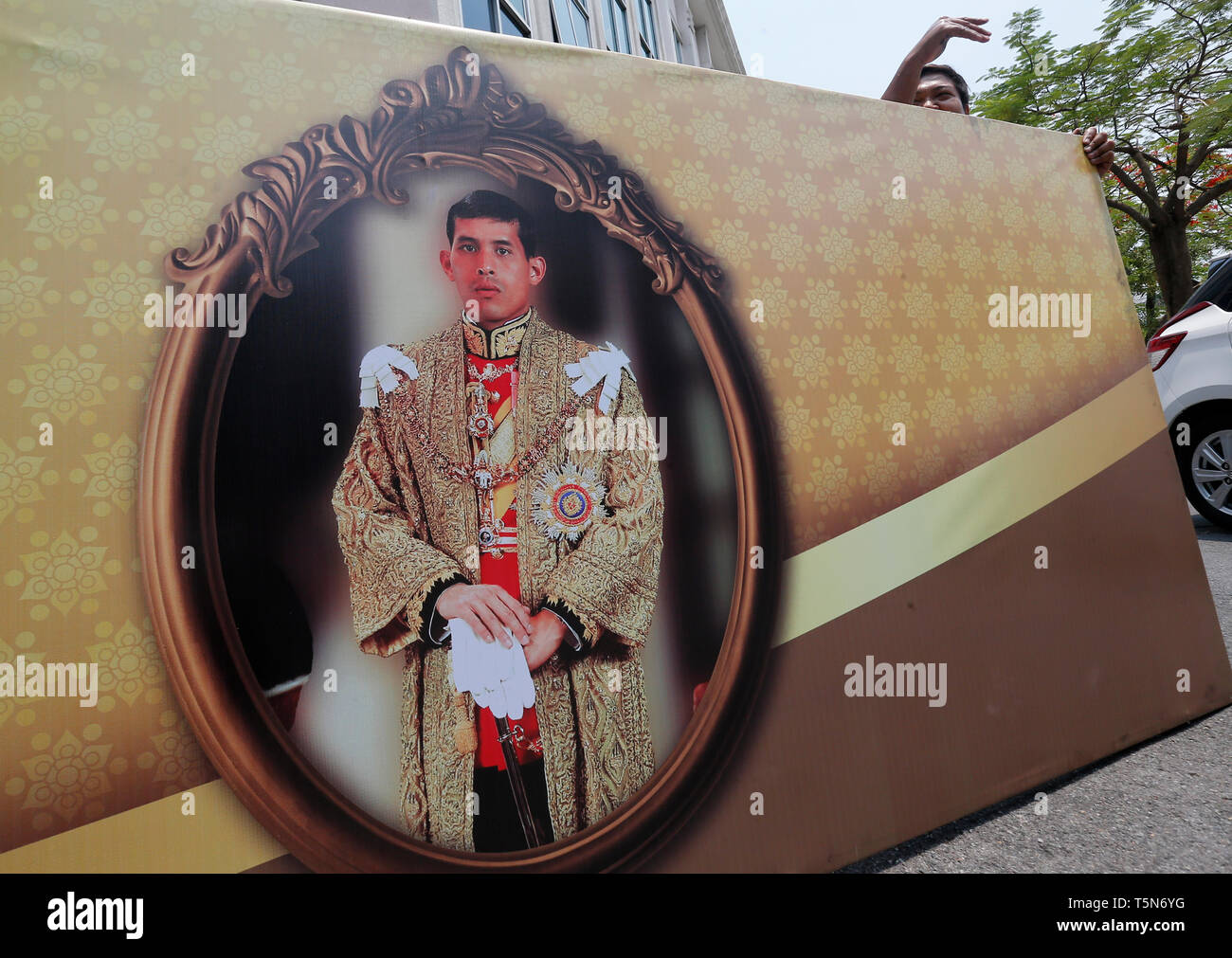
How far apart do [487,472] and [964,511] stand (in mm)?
1378

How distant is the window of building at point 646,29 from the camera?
35.3 ft

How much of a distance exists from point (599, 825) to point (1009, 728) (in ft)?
3.99

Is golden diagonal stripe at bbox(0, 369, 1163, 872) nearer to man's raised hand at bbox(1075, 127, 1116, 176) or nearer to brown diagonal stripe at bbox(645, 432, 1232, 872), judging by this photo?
brown diagonal stripe at bbox(645, 432, 1232, 872)

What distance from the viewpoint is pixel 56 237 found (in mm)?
1340

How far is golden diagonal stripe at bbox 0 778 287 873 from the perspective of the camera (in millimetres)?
1251

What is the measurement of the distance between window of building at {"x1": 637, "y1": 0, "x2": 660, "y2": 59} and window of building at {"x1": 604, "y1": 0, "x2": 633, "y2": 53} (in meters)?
0.76

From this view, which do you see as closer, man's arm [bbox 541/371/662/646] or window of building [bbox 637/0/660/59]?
man's arm [bbox 541/371/662/646]

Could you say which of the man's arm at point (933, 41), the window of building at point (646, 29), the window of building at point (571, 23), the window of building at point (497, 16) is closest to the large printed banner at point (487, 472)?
the man's arm at point (933, 41)

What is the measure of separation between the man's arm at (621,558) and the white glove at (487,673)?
0.15 meters

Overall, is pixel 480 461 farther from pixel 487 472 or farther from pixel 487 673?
pixel 487 673

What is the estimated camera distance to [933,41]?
2602mm

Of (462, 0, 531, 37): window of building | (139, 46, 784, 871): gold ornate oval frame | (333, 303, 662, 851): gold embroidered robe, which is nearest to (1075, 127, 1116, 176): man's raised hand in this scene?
(139, 46, 784, 871): gold ornate oval frame

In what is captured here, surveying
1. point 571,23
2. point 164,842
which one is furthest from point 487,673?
point 571,23

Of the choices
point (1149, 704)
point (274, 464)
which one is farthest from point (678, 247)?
point (1149, 704)
